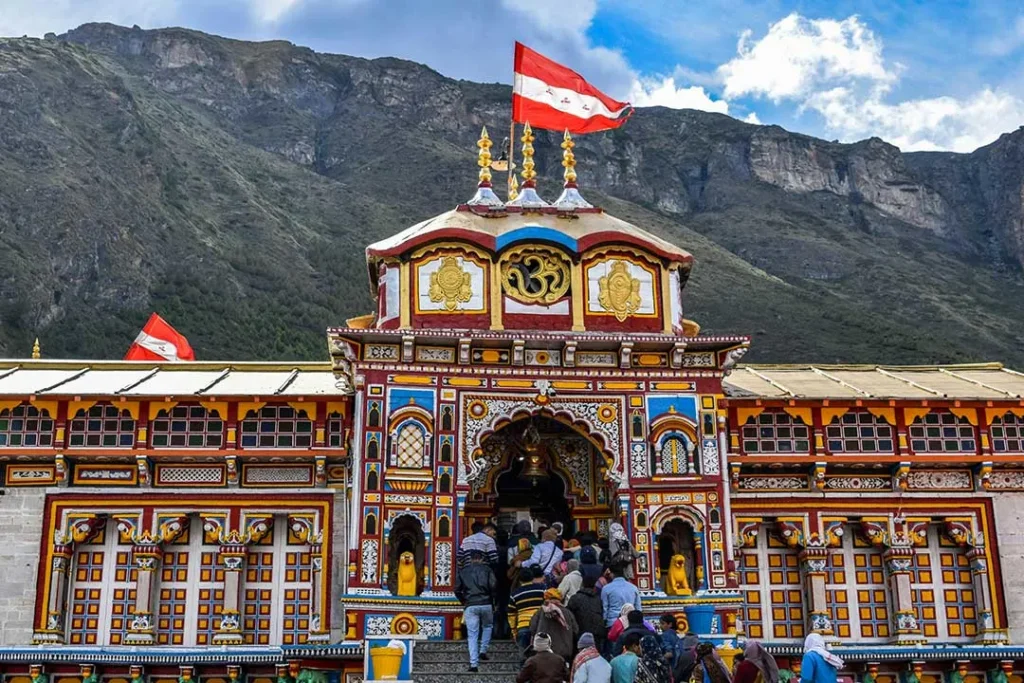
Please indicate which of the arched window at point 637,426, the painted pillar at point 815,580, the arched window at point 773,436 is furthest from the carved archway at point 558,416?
the painted pillar at point 815,580

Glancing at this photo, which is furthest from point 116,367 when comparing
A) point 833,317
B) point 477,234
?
point 833,317

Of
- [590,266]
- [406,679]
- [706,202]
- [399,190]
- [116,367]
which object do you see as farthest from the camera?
[706,202]

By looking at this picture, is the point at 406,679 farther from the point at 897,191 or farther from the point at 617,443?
the point at 897,191

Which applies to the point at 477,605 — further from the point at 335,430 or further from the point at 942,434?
the point at 942,434

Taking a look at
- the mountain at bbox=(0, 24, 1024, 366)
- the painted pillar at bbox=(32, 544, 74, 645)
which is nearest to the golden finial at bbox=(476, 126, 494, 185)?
the painted pillar at bbox=(32, 544, 74, 645)

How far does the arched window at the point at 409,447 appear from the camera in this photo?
73.0 ft

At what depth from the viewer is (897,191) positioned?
110 m

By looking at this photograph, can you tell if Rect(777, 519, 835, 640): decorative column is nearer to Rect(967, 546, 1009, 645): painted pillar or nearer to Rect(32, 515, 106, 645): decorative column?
Rect(967, 546, 1009, 645): painted pillar

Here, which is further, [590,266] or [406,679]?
[590,266]

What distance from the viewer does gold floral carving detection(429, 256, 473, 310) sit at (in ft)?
76.4

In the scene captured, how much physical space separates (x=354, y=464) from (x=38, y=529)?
6613 millimetres

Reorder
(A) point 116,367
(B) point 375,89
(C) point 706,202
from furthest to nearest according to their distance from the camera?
(B) point 375,89 → (C) point 706,202 → (A) point 116,367

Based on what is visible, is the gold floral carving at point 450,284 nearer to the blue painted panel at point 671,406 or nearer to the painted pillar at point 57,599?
the blue painted panel at point 671,406

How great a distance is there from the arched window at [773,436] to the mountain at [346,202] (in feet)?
116
